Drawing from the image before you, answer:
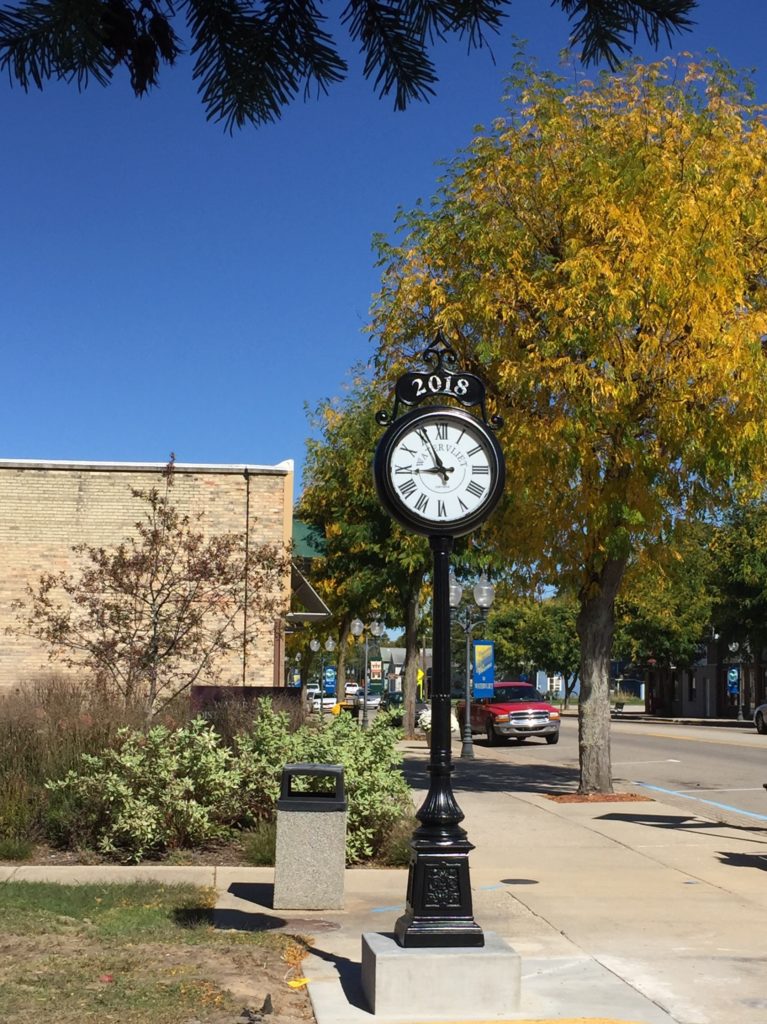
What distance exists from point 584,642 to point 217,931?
1034cm

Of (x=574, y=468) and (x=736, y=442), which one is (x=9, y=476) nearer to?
(x=574, y=468)

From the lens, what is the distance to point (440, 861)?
630 centimetres

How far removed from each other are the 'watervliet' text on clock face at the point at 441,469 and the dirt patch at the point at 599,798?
35.1 feet

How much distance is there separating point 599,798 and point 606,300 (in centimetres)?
712

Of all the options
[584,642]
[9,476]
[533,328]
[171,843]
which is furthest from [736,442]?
[9,476]

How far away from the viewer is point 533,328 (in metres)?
15.0

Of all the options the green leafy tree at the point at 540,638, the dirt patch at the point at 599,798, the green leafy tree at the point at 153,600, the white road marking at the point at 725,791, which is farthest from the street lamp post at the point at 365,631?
the green leafy tree at the point at 540,638

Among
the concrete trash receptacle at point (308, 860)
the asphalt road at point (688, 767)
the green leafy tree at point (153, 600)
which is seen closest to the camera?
the concrete trash receptacle at point (308, 860)

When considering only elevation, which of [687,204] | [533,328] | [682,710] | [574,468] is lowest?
[682,710]

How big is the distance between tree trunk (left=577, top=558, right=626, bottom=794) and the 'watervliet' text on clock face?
10.2 m

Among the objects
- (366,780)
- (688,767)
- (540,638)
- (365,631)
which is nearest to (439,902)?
(366,780)

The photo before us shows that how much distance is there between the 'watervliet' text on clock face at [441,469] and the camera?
698 cm

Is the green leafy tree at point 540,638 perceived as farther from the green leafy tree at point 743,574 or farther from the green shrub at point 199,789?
the green shrub at point 199,789

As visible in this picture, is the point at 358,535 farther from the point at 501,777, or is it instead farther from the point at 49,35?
the point at 49,35
